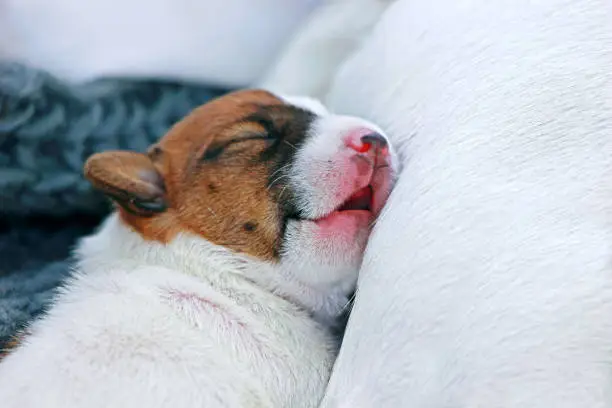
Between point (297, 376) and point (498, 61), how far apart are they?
0.42m

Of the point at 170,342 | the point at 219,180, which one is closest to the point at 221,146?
the point at 219,180

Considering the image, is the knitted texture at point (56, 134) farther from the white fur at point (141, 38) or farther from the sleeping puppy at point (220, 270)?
the sleeping puppy at point (220, 270)

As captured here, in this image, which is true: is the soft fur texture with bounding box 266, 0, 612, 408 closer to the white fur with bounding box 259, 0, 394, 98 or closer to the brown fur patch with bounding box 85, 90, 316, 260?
the brown fur patch with bounding box 85, 90, 316, 260

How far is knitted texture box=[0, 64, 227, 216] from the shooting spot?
1332 mm

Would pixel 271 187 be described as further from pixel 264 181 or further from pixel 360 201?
pixel 360 201

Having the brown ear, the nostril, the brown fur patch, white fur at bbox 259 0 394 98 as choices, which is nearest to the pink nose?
the nostril

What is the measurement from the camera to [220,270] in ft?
3.33

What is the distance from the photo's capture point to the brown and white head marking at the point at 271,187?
37.7 inches

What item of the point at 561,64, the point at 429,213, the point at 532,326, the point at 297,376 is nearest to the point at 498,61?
the point at 561,64

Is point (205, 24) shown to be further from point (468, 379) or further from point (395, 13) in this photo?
point (468, 379)

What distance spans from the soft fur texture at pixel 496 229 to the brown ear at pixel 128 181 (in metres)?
0.36

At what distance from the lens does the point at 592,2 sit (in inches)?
32.1

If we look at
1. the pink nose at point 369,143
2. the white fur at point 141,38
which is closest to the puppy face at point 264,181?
the pink nose at point 369,143

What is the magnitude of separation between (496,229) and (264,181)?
0.40 m
